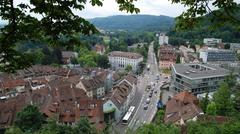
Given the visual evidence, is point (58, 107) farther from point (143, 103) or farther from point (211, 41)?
point (211, 41)

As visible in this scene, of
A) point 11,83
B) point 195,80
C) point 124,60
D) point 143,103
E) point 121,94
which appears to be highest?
point 195,80

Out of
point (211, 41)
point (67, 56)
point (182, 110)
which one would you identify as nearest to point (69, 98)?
point (182, 110)

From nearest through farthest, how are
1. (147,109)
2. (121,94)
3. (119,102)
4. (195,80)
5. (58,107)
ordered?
(58,107) < (119,102) < (147,109) < (121,94) < (195,80)

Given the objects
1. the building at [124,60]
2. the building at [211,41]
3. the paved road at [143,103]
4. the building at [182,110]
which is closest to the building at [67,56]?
the building at [124,60]

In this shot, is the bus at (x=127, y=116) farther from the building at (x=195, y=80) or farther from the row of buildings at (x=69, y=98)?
the building at (x=195, y=80)

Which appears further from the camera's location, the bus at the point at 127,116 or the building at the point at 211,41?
the building at the point at 211,41

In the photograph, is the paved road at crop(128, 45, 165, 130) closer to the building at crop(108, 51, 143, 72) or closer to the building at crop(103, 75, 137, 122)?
the building at crop(103, 75, 137, 122)

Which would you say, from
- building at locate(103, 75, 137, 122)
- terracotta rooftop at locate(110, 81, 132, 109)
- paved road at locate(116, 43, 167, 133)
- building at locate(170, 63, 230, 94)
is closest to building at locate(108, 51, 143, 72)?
paved road at locate(116, 43, 167, 133)
